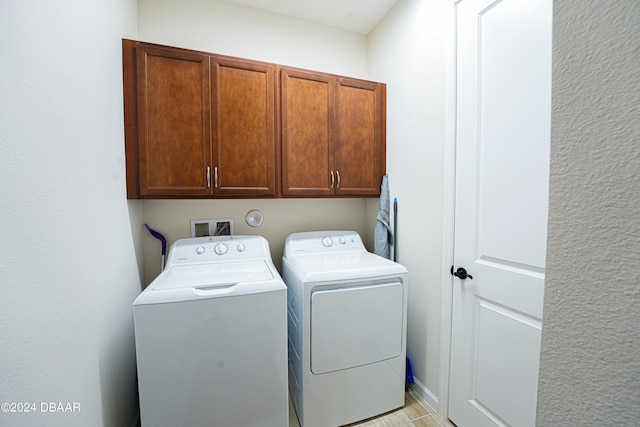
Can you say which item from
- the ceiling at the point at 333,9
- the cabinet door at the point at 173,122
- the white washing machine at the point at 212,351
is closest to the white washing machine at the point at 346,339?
the white washing machine at the point at 212,351

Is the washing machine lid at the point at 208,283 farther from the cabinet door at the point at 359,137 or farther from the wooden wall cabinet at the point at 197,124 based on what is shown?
the cabinet door at the point at 359,137

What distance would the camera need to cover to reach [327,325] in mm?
1435

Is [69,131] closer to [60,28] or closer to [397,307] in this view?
[60,28]

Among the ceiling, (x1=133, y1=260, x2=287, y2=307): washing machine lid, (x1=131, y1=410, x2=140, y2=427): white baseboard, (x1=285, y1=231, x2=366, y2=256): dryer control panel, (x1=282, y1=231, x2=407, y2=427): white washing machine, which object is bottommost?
(x1=131, y1=410, x2=140, y2=427): white baseboard

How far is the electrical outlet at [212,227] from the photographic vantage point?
192cm

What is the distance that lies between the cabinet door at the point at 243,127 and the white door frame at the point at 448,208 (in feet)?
3.61

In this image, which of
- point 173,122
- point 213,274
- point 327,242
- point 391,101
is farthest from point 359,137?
Result: point 213,274

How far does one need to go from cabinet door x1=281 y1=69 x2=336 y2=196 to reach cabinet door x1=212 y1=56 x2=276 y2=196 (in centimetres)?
11

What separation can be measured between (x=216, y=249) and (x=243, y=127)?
840mm

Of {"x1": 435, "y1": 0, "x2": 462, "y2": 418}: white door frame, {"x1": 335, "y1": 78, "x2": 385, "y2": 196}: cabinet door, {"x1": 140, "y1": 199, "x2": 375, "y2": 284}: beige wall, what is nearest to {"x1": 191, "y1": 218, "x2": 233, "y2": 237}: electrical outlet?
{"x1": 140, "y1": 199, "x2": 375, "y2": 284}: beige wall

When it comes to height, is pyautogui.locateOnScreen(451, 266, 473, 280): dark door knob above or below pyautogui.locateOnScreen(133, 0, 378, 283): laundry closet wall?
below

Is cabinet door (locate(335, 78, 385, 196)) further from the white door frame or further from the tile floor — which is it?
the tile floor

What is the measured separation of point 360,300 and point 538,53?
1436 millimetres

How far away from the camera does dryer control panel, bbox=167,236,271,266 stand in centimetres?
164
